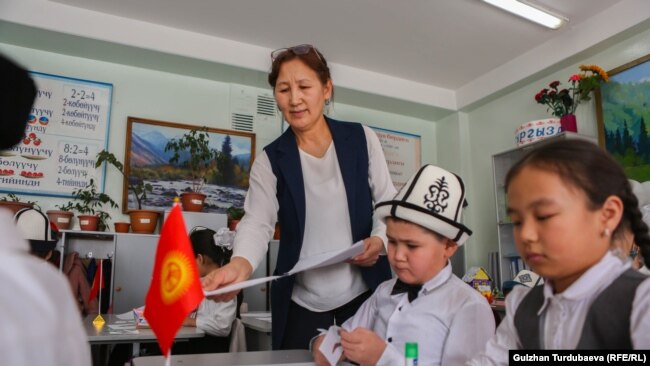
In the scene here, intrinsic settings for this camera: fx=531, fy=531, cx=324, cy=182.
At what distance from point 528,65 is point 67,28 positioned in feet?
13.1

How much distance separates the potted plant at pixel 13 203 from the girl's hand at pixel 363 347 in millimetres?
3327

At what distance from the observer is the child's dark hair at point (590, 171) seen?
0.87 m

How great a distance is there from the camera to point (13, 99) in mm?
600

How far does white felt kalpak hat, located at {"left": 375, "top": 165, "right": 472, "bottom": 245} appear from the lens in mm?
1384

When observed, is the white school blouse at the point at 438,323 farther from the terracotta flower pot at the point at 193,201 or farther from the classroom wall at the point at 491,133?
the classroom wall at the point at 491,133

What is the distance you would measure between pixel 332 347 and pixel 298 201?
56 cm

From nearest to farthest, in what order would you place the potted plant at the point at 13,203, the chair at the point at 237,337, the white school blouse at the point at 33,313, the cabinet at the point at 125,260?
the white school blouse at the point at 33,313
the chair at the point at 237,337
the potted plant at the point at 13,203
the cabinet at the point at 125,260

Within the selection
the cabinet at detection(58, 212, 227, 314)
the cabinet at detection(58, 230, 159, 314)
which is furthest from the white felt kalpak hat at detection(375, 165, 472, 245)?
the cabinet at detection(58, 230, 159, 314)

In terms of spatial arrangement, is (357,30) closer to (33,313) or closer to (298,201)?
(298,201)

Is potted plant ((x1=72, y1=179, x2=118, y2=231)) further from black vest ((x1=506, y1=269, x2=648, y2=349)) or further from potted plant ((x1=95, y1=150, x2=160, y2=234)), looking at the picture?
black vest ((x1=506, y1=269, x2=648, y2=349))

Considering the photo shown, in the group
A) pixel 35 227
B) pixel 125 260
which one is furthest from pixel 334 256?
pixel 125 260

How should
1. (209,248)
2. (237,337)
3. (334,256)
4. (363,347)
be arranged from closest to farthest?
1. (363,347)
2. (334,256)
3. (237,337)
4. (209,248)

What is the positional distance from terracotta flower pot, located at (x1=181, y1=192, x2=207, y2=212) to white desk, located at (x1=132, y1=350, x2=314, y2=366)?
10.2ft

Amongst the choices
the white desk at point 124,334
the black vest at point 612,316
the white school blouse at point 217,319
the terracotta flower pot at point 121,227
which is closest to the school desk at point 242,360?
the black vest at point 612,316
